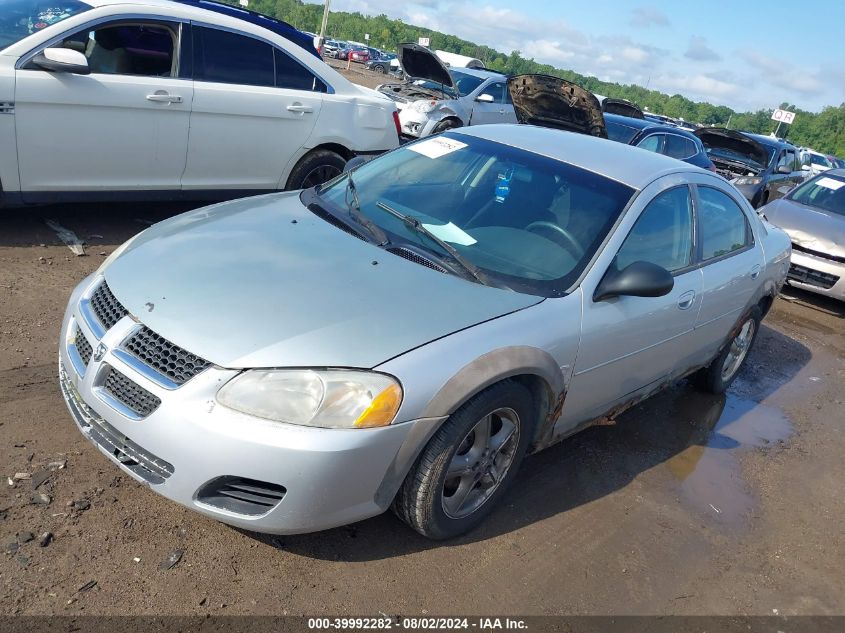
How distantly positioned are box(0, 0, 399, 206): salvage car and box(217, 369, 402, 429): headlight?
142 inches

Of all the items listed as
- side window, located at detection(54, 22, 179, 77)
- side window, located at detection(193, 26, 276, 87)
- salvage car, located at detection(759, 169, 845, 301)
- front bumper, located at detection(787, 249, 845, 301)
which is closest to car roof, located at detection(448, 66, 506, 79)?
salvage car, located at detection(759, 169, 845, 301)

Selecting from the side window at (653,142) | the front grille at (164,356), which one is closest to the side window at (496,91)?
the side window at (653,142)

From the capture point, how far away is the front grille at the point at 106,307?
2787mm

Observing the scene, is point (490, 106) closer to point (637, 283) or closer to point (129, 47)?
point (129, 47)

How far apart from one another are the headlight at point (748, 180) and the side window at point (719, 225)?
8610 mm

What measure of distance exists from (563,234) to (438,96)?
10.7 metres

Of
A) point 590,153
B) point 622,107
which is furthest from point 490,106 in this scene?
point 590,153

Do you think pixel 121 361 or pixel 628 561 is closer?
pixel 121 361

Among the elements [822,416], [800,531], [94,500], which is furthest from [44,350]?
[822,416]

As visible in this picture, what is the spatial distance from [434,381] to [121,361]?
113cm

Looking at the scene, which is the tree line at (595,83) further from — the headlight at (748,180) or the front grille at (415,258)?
the front grille at (415,258)

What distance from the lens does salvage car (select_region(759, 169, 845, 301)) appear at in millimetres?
8055

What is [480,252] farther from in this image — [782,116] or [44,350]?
[782,116]

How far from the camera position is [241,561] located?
107 inches
